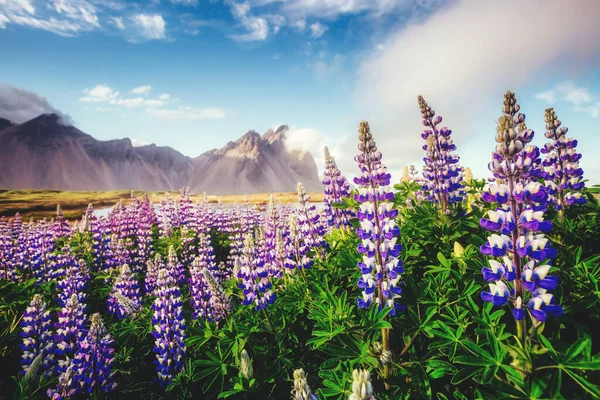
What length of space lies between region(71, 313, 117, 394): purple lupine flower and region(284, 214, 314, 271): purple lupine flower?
2637 millimetres

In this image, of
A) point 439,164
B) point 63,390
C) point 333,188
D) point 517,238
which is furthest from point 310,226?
point 63,390

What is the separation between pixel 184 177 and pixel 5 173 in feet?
206

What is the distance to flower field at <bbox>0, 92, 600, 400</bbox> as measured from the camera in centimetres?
182

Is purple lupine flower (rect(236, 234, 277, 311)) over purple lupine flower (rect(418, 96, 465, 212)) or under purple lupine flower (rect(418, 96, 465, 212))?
under

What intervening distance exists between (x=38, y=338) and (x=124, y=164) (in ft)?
480

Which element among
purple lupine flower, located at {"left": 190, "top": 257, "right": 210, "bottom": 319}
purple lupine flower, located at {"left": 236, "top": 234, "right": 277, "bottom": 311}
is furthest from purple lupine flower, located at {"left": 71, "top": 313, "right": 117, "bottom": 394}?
purple lupine flower, located at {"left": 236, "top": 234, "right": 277, "bottom": 311}

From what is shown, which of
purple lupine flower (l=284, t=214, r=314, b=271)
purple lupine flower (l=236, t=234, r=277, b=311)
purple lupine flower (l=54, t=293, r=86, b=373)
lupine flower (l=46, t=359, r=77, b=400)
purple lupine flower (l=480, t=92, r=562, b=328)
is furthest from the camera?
purple lupine flower (l=54, t=293, r=86, b=373)

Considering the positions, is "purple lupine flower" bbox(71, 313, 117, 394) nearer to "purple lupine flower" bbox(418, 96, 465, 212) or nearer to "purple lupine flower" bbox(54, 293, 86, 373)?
"purple lupine flower" bbox(54, 293, 86, 373)

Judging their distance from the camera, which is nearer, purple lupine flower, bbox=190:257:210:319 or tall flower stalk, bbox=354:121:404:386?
tall flower stalk, bbox=354:121:404:386

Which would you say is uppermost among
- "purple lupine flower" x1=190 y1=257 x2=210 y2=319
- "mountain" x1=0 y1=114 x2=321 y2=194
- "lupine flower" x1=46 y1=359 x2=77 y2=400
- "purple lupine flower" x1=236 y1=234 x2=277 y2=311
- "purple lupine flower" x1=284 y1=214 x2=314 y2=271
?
"mountain" x1=0 y1=114 x2=321 y2=194

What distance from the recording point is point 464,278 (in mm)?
2703

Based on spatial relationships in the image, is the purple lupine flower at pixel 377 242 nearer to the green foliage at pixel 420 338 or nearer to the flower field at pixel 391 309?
the flower field at pixel 391 309

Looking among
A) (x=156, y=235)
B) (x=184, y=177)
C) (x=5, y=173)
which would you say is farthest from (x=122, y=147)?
(x=156, y=235)

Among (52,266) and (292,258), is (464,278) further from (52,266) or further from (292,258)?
(52,266)
